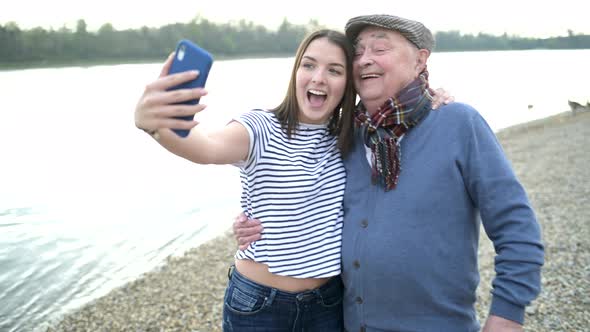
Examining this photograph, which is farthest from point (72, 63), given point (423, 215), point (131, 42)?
point (423, 215)

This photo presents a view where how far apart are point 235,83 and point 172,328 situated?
5190cm

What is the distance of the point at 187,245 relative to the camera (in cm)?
975

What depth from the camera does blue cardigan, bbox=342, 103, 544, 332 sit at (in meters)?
1.95

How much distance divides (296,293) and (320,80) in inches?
41.1

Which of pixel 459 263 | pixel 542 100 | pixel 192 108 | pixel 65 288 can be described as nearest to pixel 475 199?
pixel 459 263

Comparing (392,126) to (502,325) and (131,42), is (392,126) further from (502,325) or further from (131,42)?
(131,42)

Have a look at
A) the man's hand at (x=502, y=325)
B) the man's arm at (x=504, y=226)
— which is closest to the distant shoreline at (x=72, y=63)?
the man's arm at (x=504, y=226)

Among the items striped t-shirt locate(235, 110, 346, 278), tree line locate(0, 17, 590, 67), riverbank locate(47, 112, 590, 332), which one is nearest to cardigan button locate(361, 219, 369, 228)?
striped t-shirt locate(235, 110, 346, 278)

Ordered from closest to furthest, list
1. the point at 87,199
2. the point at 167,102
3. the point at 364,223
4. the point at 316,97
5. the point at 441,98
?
1. the point at 167,102
2. the point at 364,223
3. the point at 441,98
4. the point at 316,97
5. the point at 87,199

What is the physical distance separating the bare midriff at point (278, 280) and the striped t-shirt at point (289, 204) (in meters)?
0.05

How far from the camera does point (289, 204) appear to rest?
2.23m

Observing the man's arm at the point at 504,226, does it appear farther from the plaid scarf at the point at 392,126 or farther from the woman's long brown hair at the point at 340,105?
the woman's long brown hair at the point at 340,105

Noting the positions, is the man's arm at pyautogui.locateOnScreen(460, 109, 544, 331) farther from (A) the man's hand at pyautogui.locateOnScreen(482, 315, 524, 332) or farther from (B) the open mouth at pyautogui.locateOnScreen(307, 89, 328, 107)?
(B) the open mouth at pyautogui.locateOnScreen(307, 89, 328, 107)

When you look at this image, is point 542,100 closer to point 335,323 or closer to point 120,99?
point 120,99
